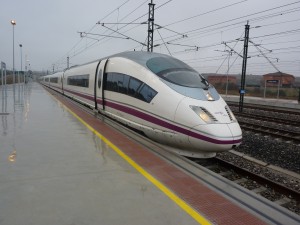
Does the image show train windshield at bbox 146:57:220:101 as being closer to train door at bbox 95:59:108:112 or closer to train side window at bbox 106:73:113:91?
train side window at bbox 106:73:113:91

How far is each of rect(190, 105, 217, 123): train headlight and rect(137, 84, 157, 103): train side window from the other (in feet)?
4.21

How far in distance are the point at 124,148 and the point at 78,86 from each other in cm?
1216

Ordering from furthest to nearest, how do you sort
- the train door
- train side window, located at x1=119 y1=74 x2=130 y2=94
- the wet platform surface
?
the train door, train side window, located at x1=119 y1=74 x2=130 y2=94, the wet platform surface

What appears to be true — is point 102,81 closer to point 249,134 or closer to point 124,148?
point 124,148

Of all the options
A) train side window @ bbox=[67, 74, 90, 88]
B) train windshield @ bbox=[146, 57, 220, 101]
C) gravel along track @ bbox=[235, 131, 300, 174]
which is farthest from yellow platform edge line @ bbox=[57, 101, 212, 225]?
train side window @ bbox=[67, 74, 90, 88]

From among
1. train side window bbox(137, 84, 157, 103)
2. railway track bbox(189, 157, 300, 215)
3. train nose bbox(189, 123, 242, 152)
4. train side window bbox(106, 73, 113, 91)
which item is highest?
train side window bbox(106, 73, 113, 91)

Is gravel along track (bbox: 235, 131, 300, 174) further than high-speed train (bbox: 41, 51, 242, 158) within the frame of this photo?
Yes

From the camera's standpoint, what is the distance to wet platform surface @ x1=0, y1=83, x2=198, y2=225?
365 cm

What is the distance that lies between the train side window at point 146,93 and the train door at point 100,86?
12.7ft

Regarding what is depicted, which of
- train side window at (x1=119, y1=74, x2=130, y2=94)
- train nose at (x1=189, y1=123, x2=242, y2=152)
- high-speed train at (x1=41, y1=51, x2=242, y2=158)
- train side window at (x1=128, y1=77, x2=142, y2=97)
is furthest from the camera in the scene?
train side window at (x1=119, y1=74, x2=130, y2=94)

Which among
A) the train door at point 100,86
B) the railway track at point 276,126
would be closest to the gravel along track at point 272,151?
the railway track at point 276,126

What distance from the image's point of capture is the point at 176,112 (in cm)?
686

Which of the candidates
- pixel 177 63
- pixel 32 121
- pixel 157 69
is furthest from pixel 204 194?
pixel 32 121

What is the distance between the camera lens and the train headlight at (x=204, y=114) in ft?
21.5
